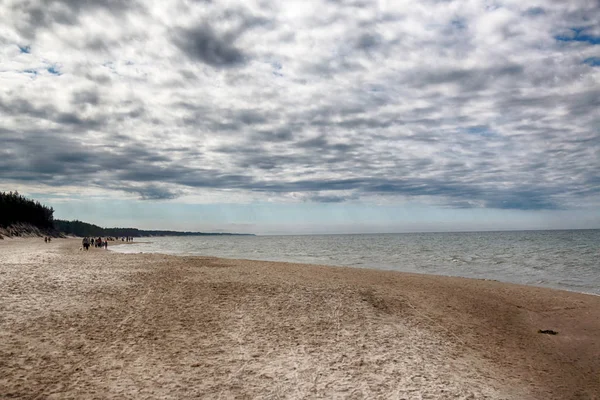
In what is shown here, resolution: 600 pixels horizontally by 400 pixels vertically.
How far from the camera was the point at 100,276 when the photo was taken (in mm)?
21062

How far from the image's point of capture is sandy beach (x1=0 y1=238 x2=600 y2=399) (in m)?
8.03

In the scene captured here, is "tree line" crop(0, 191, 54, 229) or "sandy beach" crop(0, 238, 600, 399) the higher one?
"tree line" crop(0, 191, 54, 229)

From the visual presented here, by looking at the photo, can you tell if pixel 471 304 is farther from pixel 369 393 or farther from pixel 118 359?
pixel 118 359

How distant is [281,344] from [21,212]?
132 meters

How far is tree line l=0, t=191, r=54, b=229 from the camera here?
10088cm

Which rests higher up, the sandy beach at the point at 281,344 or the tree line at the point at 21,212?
the tree line at the point at 21,212

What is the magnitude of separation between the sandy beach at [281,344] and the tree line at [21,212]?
102 m

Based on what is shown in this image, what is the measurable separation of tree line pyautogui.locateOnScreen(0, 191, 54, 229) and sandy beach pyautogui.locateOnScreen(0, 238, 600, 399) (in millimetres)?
102175

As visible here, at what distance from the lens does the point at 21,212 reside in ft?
379

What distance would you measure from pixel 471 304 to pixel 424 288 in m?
3.96

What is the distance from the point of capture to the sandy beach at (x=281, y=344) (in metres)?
8.03

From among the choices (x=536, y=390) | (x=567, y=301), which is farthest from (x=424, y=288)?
(x=536, y=390)

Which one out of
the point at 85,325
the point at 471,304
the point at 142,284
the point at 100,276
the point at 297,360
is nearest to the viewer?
the point at 297,360

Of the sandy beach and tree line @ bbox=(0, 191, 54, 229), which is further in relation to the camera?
tree line @ bbox=(0, 191, 54, 229)
